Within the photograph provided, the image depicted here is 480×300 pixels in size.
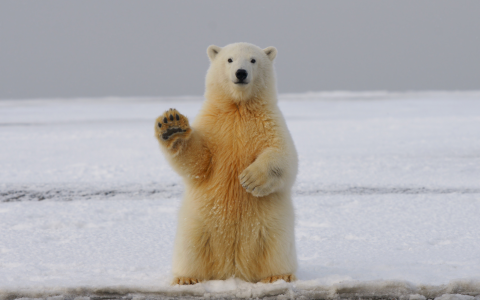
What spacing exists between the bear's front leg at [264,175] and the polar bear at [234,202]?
2 cm

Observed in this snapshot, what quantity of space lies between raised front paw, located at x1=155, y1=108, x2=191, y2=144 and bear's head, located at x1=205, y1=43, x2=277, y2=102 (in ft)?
1.23

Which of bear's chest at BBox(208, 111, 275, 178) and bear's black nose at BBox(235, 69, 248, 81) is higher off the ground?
bear's black nose at BBox(235, 69, 248, 81)

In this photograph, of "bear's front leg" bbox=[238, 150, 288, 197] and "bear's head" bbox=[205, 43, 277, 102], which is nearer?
"bear's front leg" bbox=[238, 150, 288, 197]

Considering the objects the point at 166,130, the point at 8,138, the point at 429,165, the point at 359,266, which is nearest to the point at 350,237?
the point at 359,266

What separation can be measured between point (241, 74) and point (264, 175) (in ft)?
1.78

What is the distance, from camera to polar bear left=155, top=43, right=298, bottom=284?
2516 mm

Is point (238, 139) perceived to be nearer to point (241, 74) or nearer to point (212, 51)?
point (241, 74)

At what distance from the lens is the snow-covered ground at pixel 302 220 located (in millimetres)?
2516

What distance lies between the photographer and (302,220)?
4.22m

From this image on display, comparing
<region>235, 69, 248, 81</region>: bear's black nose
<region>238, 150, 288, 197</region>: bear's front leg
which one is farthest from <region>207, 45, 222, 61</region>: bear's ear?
<region>238, 150, 288, 197</region>: bear's front leg

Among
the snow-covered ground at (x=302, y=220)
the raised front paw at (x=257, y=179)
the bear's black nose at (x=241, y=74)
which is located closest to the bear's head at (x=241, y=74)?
the bear's black nose at (x=241, y=74)

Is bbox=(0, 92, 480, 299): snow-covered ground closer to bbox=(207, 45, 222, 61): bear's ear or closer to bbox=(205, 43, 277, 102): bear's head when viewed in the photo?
bbox=(205, 43, 277, 102): bear's head

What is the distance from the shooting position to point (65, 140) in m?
9.87

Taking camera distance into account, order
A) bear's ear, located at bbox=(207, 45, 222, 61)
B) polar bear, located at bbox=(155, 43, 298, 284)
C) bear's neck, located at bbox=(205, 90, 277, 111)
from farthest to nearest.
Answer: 1. bear's ear, located at bbox=(207, 45, 222, 61)
2. bear's neck, located at bbox=(205, 90, 277, 111)
3. polar bear, located at bbox=(155, 43, 298, 284)
